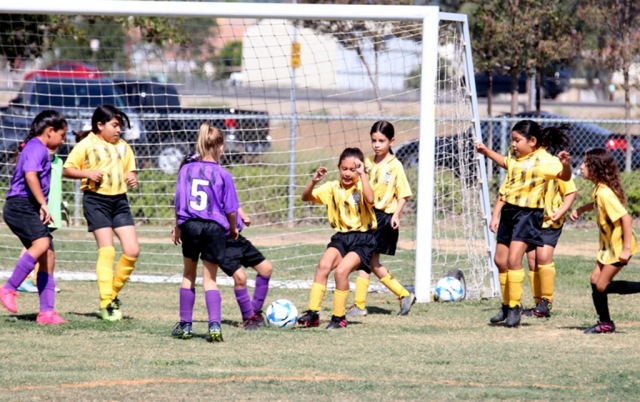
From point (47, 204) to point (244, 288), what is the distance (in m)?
1.84

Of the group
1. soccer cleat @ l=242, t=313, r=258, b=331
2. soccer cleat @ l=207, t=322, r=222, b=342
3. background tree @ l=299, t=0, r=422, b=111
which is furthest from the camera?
background tree @ l=299, t=0, r=422, b=111

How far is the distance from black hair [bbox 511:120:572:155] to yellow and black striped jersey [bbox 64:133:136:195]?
11.2 feet

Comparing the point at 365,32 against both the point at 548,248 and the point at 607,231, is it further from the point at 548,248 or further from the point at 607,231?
the point at 607,231

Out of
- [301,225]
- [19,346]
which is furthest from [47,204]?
[301,225]

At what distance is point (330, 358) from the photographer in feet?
19.2

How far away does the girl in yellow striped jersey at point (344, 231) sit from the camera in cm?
711

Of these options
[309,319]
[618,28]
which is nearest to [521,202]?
[309,319]

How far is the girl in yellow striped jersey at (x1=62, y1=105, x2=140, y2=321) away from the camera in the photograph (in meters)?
7.40

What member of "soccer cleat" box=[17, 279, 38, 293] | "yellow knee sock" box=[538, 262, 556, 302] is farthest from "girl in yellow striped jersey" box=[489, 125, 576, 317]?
"soccer cleat" box=[17, 279, 38, 293]

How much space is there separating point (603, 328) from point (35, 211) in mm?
4684

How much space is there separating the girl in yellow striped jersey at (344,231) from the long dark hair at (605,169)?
1.77 m

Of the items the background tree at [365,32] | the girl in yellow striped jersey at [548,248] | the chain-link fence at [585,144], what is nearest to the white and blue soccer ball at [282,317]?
the girl in yellow striped jersey at [548,248]

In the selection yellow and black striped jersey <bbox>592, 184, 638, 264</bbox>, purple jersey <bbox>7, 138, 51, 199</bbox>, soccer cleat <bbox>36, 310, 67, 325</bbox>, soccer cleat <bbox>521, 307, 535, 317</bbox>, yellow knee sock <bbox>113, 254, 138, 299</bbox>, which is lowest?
soccer cleat <bbox>521, 307, 535, 317</bbox>

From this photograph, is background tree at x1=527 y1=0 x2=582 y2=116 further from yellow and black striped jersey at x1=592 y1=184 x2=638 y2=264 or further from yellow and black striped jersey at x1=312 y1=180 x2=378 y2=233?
yellow and black striped jersey at x1=312 y1=180 x2=378 y2=233
